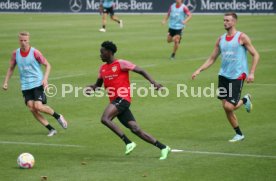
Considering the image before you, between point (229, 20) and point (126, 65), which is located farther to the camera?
point (229, 20)

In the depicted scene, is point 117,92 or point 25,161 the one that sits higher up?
point 117,92

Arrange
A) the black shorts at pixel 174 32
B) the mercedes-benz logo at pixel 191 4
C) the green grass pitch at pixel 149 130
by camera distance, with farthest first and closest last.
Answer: the mercedes-benz logo at pixel 191 4
the black shorts at pixel 174 32
the green grass pitch at pixel 149 130

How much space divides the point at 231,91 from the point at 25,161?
182 inches

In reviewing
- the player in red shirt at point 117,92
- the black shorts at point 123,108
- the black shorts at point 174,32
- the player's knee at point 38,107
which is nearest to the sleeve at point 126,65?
the player in red shirt at point 117,92

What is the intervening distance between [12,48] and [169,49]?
7085 millimetres

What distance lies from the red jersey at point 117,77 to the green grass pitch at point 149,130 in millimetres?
1172

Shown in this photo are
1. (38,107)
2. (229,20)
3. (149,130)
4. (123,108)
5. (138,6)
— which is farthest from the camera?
(138,6)

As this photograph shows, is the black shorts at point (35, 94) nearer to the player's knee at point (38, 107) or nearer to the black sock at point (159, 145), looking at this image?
the player's knee at point (38, 107)

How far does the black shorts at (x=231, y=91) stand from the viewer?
1525cm

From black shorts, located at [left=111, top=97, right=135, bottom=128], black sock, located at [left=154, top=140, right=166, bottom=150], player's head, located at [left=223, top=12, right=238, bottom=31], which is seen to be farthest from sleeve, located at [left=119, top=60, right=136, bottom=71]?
player's head, located at [left=223, top=12, right=238, bottom=31]

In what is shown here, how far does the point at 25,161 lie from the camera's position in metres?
12.9

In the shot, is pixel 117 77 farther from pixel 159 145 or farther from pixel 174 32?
pixel 174 32

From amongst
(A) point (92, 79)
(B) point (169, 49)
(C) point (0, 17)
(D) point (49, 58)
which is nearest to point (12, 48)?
(D) point (49, 58)

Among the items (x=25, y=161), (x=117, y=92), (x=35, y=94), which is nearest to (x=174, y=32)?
(x=35, y=94)
